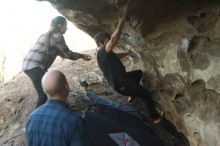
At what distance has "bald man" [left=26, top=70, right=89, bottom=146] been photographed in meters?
3.87

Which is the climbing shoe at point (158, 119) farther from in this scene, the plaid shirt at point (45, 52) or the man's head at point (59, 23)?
the man's head at point (59, 23)

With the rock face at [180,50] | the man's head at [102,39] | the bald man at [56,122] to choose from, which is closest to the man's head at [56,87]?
the bald man at [56,122]

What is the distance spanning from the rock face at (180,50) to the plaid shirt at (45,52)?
0.79 metres

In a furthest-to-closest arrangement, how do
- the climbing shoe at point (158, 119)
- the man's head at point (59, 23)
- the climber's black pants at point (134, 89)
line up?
the climbing shoe at point (158, 119), the climber's black pants at point (134, 89), the man's head at point (59, 23)

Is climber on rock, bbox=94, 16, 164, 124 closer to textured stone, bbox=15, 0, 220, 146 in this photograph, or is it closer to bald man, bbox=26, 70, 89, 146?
textured stone, bbox=15, 0, 220, 146

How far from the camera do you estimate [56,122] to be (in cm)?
394

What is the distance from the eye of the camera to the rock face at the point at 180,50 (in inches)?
213

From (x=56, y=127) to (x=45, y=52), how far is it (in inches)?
138

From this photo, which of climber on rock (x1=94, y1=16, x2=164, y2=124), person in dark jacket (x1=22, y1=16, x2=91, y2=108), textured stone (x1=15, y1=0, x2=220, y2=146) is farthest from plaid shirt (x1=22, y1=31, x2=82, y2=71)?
textured stone (x1=15, y1=0, x2=220, y2=146)

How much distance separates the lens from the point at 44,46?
284 inches

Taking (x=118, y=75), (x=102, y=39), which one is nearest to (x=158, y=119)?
(x=118, y=75)

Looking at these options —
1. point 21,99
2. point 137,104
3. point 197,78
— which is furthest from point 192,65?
point 21,99

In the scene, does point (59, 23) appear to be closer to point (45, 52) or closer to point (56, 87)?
point (45, 52)

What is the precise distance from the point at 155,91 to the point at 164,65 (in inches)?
38.4
